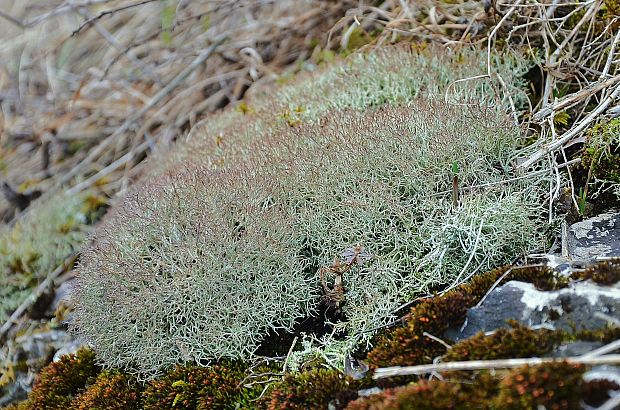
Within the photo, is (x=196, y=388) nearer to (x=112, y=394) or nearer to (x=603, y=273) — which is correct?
(x=112, y=394)

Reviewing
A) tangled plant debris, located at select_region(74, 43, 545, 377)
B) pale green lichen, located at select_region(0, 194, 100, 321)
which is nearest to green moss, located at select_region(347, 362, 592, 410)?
tangled plant debris, located at select_region(74, 43, 545, 377)

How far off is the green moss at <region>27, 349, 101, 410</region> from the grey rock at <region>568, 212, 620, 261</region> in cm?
233

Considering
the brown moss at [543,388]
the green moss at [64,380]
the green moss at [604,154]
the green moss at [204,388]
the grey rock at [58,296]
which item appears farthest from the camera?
the grey rock at [58,296]

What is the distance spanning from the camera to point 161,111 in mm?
5477

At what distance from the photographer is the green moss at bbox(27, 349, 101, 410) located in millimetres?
2908

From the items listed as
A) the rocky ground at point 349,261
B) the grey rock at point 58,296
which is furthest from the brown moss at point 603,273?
the grey rock at point 58,296

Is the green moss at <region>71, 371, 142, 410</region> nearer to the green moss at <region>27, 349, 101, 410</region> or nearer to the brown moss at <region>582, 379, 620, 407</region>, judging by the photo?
the green moss at <region>27, 349, 101, 410</region>

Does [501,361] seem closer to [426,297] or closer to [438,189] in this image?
[426,297]

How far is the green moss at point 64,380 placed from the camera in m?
2.91

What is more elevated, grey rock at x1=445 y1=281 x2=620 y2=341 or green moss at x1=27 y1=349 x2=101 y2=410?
grey rock at x1=445 y1=281 x2=620 y2=341

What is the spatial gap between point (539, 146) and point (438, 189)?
596 millimetres

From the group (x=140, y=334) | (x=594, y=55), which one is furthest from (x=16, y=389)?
(x=594, y=55)

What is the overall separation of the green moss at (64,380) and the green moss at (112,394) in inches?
7.5

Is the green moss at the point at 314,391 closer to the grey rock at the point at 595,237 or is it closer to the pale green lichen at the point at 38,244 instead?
the grey rock at the point at 595,237
